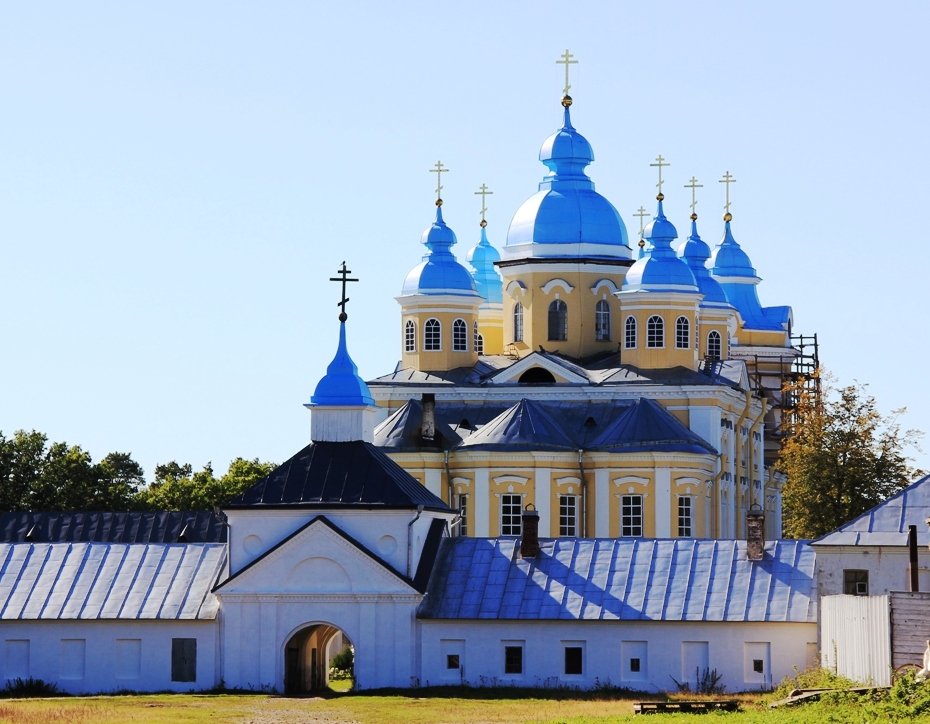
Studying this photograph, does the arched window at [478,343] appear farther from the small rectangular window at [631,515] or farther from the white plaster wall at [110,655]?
the white plaster wall at [110,655]

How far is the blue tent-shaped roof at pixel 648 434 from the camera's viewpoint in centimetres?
7706

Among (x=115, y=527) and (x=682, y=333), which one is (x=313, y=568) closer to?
(x=115, y=527)

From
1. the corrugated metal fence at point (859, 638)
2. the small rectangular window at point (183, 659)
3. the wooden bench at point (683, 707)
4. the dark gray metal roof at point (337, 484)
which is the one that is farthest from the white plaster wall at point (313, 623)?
the corrugated metal fence at point (859, 638)

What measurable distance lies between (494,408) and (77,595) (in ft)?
85.5

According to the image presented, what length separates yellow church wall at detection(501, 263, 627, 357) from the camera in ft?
278

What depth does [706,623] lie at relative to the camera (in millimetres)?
54312

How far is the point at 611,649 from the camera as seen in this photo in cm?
5475

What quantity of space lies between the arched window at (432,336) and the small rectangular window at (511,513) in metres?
8.05

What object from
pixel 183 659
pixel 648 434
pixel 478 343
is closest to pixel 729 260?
pixel 478 343

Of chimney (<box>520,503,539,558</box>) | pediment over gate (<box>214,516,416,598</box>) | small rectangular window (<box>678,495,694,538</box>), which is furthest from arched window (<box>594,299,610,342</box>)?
pediment over gate (<box>214,516,416,598</box>)

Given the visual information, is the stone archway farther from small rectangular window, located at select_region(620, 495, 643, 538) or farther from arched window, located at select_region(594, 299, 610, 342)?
arched window, located at select_region(594, 299, 610, 342)

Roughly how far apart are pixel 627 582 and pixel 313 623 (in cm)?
669

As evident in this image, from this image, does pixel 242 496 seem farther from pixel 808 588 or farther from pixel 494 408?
pixel 494 408

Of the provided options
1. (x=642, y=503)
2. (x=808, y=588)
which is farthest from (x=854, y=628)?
(x=642, y=503)
